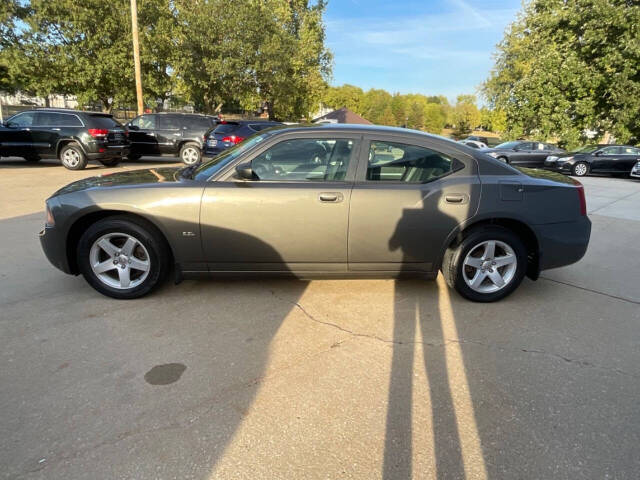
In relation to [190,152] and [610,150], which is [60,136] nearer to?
[190,152]

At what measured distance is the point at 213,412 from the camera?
2.29 meters

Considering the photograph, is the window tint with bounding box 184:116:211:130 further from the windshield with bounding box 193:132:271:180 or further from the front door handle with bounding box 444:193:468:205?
the front door handle with bounding box 444:193:468:205

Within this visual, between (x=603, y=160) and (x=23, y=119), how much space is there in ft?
68.5

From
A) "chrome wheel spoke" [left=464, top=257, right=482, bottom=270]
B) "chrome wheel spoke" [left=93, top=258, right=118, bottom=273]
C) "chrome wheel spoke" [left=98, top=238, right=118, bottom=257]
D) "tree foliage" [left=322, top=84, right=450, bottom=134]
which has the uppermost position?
"tree foliage" [left=322, top=84, right=450, bottom=134]

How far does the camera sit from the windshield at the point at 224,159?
140 inches

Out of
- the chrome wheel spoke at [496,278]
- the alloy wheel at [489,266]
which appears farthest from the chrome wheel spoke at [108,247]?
the chrome wheel spoke at [496,278]

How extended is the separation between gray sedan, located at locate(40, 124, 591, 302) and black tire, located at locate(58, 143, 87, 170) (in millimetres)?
9794

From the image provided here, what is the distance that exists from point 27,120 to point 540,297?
45.8 ft

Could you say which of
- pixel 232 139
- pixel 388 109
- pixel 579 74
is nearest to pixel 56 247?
pixel 232 139

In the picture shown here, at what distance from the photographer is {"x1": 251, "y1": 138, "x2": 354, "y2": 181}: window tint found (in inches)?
140

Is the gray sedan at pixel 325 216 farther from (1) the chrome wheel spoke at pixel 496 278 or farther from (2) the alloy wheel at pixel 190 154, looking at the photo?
(2) the alloy wheel at pixel 190 154

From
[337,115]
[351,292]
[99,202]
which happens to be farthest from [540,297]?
[337,115]

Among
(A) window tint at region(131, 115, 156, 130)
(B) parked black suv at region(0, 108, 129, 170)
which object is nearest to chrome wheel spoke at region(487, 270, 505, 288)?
(B) parked black suv at region(0, 108, 129, 170)

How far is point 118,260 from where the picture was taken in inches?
140
